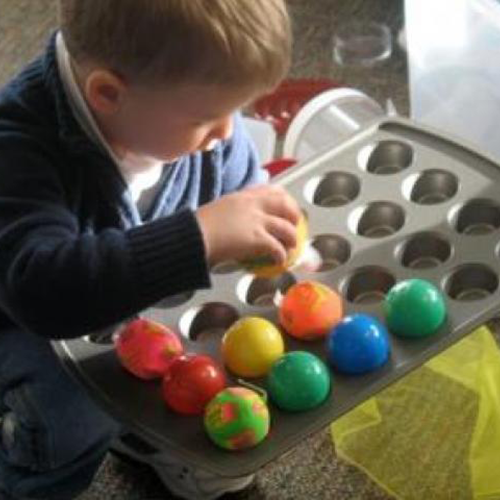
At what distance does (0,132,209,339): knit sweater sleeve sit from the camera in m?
0.67

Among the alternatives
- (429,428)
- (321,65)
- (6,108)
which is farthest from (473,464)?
(321,65)

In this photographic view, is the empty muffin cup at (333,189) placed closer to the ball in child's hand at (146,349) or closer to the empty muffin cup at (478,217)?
the empty muffin cup at (478,217)

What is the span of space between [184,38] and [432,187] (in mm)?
283

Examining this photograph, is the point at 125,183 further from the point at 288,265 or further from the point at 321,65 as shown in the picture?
the point at 321,65

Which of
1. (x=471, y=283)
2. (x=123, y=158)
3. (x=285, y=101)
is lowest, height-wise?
(x=285, y=101)

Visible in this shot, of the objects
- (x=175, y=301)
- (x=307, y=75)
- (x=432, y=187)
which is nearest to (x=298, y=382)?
(x=175, y=301)

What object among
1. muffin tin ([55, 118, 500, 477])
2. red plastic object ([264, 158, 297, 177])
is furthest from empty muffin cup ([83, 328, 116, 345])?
red plastic object ([264, 158, 297, 177])

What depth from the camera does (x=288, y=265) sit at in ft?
2.53

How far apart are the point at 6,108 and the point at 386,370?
33 centimetres

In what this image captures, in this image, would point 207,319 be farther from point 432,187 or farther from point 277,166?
point 277,166

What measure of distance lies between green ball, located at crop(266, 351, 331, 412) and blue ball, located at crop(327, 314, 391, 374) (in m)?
0.01

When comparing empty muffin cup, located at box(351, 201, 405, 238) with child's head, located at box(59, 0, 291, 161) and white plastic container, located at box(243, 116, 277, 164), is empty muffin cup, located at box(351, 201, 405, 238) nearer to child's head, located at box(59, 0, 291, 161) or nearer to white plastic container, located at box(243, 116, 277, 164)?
child's head, located at box(59, 0, 291, 161)

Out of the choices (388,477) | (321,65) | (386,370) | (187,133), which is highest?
(187,133)

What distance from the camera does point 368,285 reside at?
0.78 meters
